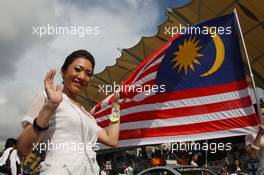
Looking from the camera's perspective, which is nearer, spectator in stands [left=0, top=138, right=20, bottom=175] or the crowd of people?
the crowd of people

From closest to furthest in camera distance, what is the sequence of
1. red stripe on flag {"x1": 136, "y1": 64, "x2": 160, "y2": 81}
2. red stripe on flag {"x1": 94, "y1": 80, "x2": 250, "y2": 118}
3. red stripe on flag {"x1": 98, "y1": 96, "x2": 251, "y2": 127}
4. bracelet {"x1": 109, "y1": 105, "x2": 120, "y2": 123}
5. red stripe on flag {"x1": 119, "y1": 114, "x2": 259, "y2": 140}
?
bracelet {"x1": 109, "y1": 105, "x2": 120, "y2": 123}
red stripe on flag {"x1": 119, "y1": 114, "x2": 259, "y2": 140}
red stripe on flag {"x1": 98, "y1": 96, "x2": 251, "y2": 127}
red stripe on flag {"x1": 94, "y1": 80, "x2": 250, "y2": 118}
red stripe on flag {"x1": 136, "y1": 64, "x2": 160, "y2": 81}

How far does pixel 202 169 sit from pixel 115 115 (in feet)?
21.2

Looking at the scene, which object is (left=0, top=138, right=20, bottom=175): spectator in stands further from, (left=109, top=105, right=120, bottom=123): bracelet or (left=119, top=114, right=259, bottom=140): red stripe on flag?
(left=109, top=105, right=120, bottom=123): bracelet

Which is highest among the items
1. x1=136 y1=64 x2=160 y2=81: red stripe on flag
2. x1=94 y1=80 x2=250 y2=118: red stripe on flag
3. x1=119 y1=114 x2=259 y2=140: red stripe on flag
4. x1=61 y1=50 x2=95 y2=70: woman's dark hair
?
x1=136 y1=64 x2=160 y2=81: red stripe on flag

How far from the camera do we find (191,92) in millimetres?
5883

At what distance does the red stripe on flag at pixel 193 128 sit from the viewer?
5.25 metres

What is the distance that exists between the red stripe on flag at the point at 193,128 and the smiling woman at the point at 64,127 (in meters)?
3.53

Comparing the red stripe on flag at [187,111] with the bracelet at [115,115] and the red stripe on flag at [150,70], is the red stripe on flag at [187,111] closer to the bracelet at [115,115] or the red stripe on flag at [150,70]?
the red stripe on flag at [150,70]

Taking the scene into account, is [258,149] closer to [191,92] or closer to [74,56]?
[74,56]

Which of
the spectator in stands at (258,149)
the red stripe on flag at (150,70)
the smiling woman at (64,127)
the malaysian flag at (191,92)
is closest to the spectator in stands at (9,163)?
the malaysian flag at (191,92)

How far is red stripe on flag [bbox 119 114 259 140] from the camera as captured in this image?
17.2 feet

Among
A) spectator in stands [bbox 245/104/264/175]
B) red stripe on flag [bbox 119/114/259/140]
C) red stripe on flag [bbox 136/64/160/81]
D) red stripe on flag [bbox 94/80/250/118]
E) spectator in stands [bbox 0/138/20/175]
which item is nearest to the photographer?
spectator in stands [bbox 245/104/264/175]

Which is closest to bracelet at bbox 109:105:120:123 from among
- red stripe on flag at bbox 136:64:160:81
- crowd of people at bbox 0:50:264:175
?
crowd of people at bbox 0:50:264:175

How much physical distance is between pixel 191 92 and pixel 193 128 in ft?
1.75
